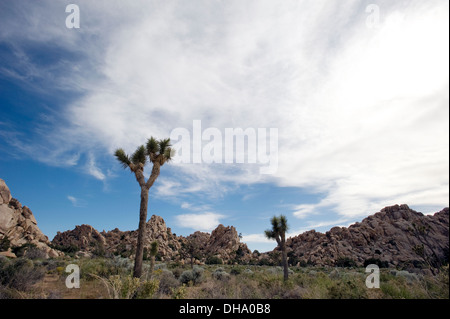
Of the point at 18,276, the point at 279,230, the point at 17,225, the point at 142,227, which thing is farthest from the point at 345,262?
the point at 17,225

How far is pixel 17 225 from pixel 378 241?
284 ft

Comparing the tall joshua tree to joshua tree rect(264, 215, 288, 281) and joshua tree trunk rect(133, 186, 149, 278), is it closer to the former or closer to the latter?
joshua tree trunk rect(133, 186, 149, 278)

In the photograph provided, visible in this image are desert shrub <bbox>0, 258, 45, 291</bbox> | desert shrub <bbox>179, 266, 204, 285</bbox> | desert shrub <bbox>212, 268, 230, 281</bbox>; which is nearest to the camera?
desert shrub <bbox>0, 258, 45, 291</bbox>

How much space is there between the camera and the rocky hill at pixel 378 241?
5200 cm

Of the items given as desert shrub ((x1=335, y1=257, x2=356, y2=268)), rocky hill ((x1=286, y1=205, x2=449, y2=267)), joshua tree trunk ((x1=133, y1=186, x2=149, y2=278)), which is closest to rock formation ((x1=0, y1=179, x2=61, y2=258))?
joshua tree trunk ((x1=133, y1=186, x2=149, y2=278))

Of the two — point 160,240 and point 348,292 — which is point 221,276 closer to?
point 348,292

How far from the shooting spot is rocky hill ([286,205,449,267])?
52.0 m

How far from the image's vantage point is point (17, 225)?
4756 cm

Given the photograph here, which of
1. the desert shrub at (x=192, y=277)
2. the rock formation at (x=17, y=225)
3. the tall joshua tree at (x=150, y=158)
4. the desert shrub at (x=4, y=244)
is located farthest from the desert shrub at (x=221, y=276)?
the desert shrub at (x=4, y=244)

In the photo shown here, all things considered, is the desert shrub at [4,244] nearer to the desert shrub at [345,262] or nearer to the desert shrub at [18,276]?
the desert shrub at [18,276]

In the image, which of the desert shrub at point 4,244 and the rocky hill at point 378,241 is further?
the rocky hill at point 378,241

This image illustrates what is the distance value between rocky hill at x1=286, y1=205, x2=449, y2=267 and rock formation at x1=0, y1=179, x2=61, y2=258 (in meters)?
60.2

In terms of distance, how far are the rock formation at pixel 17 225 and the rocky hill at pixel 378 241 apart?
198 feet
